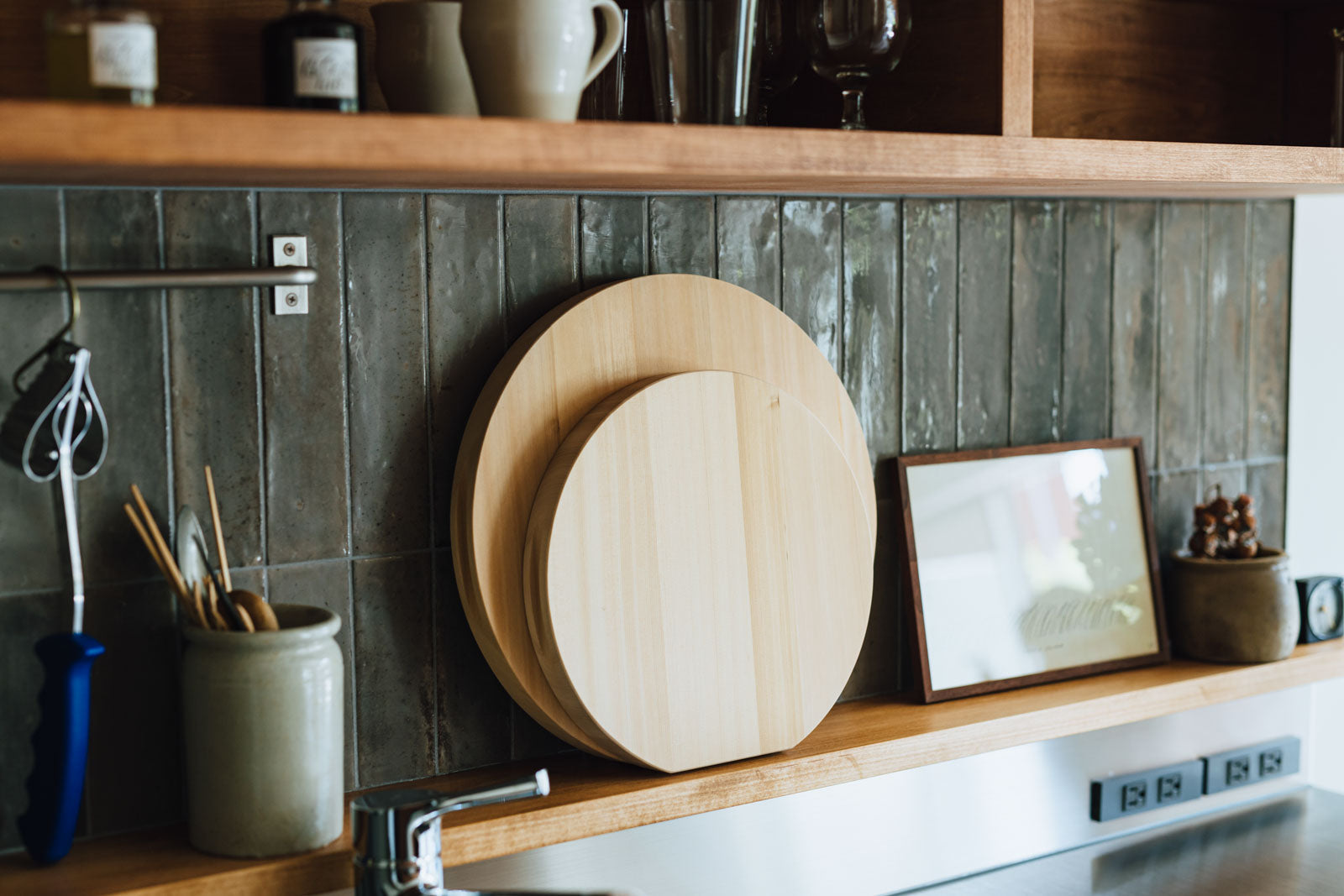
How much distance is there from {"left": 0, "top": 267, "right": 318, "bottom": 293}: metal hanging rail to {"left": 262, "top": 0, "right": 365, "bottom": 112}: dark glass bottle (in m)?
0.18

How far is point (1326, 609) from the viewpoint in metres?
1.70

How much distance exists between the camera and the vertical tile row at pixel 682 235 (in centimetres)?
129

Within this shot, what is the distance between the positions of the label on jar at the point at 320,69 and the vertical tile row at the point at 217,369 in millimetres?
215

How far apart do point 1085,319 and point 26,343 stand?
115cm

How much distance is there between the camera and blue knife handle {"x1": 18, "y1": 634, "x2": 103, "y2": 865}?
1000mm

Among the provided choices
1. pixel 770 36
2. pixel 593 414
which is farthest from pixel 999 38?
pixel 593 414

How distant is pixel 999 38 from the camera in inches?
44.6

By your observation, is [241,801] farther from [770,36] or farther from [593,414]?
[770,36]

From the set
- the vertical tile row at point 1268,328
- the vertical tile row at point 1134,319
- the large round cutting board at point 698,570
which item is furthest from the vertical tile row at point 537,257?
the vertical tile row at point 1268,328

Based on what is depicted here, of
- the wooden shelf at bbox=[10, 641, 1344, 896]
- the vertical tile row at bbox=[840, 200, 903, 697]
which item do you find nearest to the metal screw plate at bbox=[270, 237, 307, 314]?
the wooden shelf at bbox=[10, 641, 1344, 896]

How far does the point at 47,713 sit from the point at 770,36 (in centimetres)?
84

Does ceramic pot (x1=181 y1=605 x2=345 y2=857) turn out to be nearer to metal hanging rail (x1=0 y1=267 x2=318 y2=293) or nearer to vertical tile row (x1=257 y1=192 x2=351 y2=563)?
vertical tile row (x1=257 y1=192 x2=351 y2=563)

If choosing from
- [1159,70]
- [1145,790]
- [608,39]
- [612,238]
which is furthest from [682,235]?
[1145,790]

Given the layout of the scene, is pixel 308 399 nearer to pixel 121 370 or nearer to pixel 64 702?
pixel 121 370
